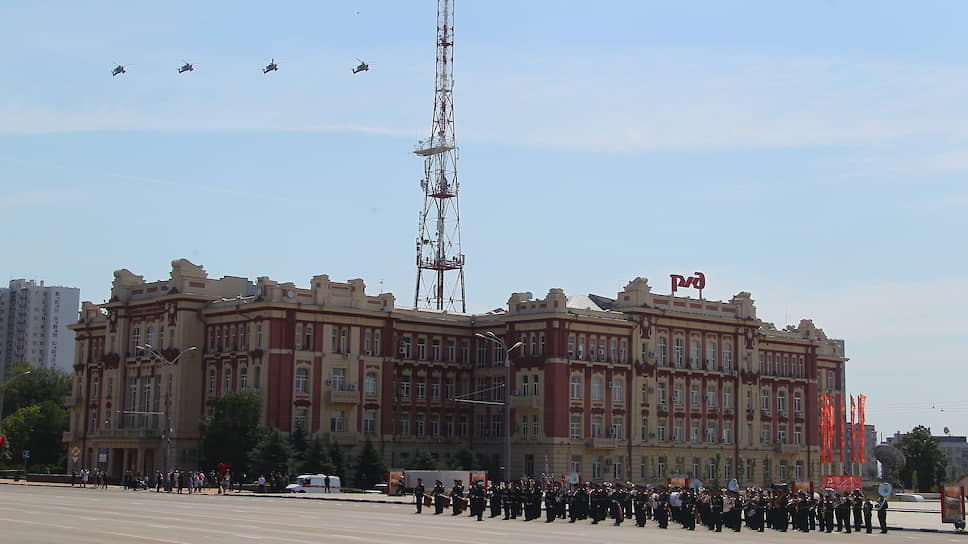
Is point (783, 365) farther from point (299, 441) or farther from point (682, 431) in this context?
point (299, 441)

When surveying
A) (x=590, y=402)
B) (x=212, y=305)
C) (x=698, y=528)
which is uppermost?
(x=212, y=305)

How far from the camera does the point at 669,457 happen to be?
10456 centimetres

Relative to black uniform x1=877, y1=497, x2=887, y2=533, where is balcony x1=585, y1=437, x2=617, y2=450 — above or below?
above

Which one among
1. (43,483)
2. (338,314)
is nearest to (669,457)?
(338,314)

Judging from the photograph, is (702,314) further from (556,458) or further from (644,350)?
(556,458)

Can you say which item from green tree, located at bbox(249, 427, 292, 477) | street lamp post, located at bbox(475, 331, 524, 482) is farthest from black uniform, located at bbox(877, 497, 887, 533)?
green tree, located at bbox(249, 427, 292, 477)

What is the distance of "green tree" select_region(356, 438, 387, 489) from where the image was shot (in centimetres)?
9319

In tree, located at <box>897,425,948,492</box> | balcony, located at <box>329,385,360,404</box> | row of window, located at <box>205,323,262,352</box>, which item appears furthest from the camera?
tree, located at <box>897,425,948,492</box>

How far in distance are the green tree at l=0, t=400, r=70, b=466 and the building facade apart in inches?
488

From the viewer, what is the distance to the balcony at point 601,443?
99.1 meters

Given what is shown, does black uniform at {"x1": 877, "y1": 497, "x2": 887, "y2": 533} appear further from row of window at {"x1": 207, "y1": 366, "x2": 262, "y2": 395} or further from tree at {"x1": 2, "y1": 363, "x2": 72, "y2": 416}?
tree at {"x1": 2, "y1": 363, "x2": 72, "y2": 416}

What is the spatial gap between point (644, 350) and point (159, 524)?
217 ft

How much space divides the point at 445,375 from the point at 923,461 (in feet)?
179

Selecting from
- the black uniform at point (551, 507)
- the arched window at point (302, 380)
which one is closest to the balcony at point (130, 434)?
the arched window at point (302, 380)
